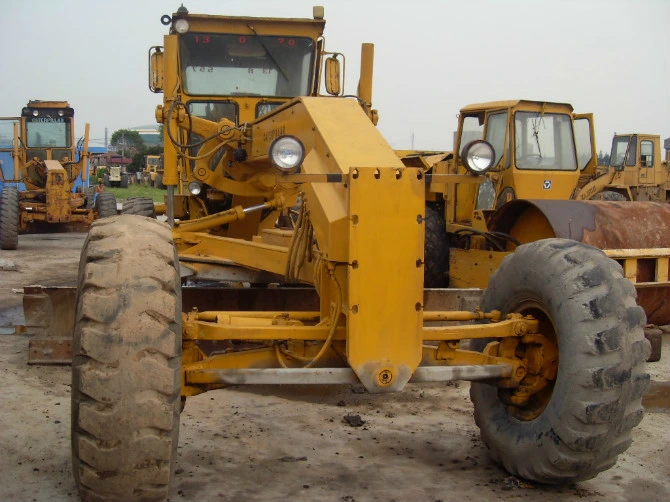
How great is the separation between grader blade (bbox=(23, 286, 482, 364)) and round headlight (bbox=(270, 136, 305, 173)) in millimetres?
3002

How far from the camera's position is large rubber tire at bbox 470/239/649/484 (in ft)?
12.9

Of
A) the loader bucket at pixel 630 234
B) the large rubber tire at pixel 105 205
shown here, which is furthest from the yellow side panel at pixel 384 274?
the large rubber tire at pixel 105 205

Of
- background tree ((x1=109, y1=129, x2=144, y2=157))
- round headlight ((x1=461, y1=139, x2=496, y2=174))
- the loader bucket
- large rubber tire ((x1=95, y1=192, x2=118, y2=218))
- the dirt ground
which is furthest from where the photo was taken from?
background tree ((x1=109, y1=129, x2=144, y2=157))

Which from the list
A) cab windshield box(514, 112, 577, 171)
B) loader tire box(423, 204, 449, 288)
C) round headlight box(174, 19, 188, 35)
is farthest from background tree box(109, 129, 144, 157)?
round headlight box(174, 19, 188, 35)

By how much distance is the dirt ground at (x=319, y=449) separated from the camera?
413 cm

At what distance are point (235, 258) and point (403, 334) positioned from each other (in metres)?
3.58

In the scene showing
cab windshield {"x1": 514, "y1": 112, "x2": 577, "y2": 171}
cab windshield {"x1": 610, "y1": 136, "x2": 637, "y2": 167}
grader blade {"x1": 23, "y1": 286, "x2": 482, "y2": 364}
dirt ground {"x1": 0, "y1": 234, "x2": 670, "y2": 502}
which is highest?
cab windshield {"x1": 610, "y1": 136, "x2": 637, "y2": 167}

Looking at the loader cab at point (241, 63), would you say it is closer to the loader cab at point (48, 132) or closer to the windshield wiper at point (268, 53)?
the windshield wiper at point (268, 53)

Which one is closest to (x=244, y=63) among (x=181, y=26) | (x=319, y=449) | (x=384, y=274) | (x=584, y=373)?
(x=181, y=26)

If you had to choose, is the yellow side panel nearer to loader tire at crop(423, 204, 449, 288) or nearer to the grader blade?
the grader blade

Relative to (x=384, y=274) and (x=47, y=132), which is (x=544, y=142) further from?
(x=47, y=132)

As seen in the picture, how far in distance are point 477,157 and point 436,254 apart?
6.05 metres

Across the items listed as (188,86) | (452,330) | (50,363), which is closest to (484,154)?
(452,330)

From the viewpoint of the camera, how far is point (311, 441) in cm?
493
